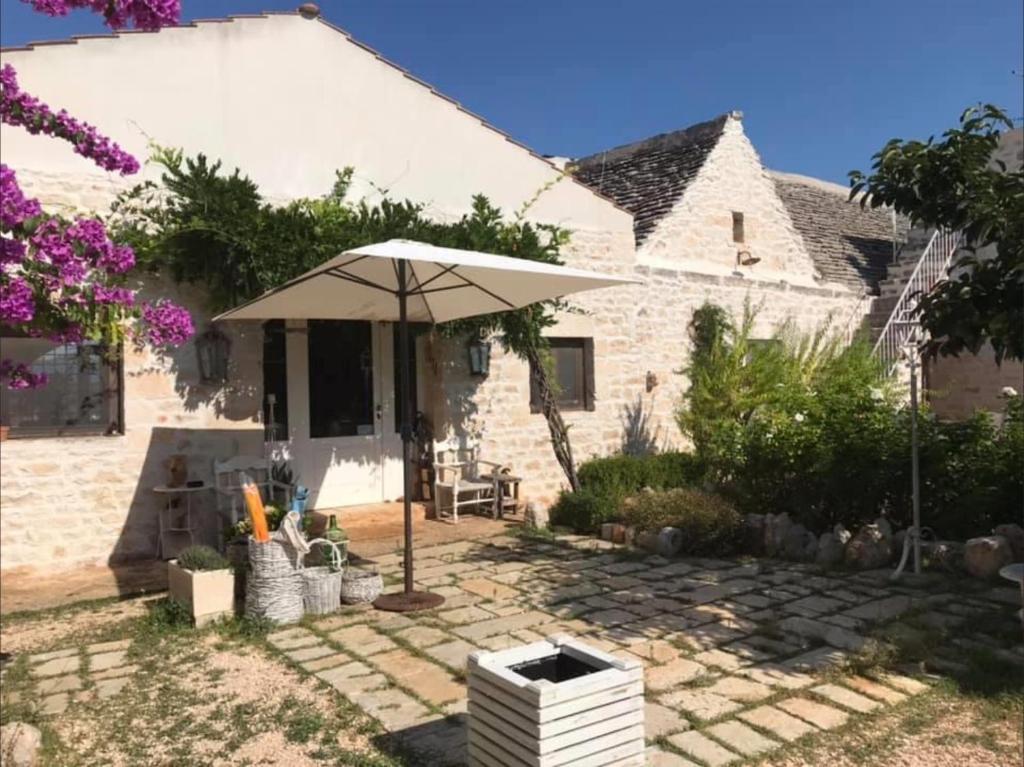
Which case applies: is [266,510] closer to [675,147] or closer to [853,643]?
[853,643]

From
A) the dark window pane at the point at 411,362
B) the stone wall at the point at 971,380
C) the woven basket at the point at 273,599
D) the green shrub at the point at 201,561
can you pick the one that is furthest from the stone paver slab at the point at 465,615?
the stone wall at the point at 971,380

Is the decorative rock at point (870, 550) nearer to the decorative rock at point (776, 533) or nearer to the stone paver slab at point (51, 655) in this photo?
the decorative rock at point (776, 533)

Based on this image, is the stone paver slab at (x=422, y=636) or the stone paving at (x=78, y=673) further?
the stone paver slab at (x=422, y=636)

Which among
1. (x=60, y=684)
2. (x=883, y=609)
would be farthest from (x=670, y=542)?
(x=60, y=684)

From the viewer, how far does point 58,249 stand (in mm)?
3227

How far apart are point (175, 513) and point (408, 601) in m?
2.97

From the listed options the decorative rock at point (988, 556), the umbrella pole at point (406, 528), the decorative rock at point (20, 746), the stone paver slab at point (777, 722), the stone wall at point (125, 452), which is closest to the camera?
the decorative rock at point (20, 746)

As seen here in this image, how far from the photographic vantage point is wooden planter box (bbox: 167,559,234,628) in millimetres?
5406

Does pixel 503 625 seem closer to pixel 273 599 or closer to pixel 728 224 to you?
pixel 273 599

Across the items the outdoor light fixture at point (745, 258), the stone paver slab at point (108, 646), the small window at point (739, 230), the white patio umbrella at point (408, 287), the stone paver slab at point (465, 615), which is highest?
the small window at point (739, 230)

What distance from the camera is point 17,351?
6.44m

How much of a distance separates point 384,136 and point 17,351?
14.1ft

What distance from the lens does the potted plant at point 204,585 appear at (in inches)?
213

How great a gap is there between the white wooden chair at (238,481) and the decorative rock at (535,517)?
2.62m
